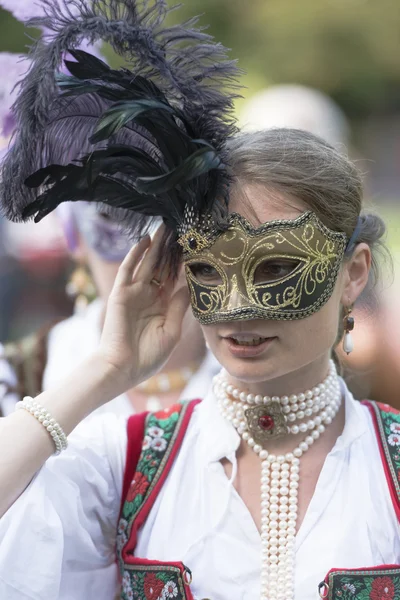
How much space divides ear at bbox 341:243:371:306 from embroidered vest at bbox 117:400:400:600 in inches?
11.9

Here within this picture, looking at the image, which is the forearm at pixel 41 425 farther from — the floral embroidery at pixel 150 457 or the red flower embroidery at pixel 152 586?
the red flower embroidery at pixel 152 586

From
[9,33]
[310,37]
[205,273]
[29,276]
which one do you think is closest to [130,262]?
[205,273]

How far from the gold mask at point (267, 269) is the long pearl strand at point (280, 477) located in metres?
0.27

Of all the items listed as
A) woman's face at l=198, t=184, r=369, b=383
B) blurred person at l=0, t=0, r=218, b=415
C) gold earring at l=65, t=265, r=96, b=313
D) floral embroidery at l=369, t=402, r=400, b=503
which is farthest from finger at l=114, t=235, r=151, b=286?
gold earring at l=65, t=265, r=96, b=313

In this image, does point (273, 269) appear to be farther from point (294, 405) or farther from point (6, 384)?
point (6, 384)

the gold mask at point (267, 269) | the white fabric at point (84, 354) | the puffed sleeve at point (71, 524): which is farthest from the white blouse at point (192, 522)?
the white fabric at point (84, 354)

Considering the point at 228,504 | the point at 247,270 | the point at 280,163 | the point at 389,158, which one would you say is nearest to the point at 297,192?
the point at 280,163

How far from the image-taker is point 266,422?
230 cm

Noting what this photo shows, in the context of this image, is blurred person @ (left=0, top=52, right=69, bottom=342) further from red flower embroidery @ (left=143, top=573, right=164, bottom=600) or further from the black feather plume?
red flower embroidery @ (left=143, top=573, right=164, bottom=600)

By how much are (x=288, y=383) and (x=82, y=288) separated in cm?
205

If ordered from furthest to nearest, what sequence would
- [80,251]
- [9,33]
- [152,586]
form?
[9,33], [80,251], [152,586]

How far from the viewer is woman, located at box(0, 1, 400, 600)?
2102 mm

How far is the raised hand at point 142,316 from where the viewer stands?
2406 millimetres

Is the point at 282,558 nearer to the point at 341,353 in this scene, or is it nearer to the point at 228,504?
the point at 228,504
